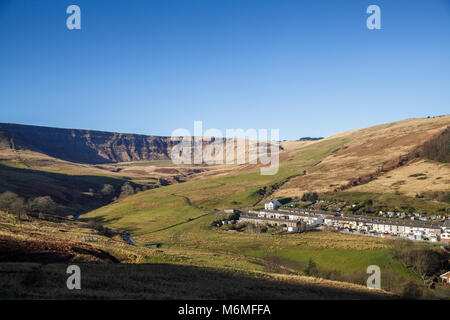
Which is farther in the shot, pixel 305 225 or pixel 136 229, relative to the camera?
pixel 136 229

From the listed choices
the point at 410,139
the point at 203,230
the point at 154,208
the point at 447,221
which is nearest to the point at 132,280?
the point at 203,230

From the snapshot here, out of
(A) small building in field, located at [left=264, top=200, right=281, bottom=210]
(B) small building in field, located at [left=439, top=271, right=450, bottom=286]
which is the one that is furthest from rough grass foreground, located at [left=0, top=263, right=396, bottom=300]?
(A) small building in field, located at [left=264, top=200, right=281, bottom=210]

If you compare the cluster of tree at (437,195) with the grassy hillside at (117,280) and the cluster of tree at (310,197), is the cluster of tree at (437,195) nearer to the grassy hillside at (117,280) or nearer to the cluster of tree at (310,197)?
the cluster of tree at (310,197)

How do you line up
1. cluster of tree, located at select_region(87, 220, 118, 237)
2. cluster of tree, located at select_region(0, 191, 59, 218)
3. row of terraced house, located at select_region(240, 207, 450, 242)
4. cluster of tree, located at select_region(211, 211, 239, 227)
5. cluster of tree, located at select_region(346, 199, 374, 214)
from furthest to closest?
cluster of tree, located at select_region(346, 199, 374, 214), cluster of tree, located at select_region(211, 211, 239, 227), row of terraced house, located at select_region(240, 207, 450, 242), cluster of tree, located at select_region(87, 220, 118, 237), cluster of tree, located at select_region(0, 191, 59, 218)

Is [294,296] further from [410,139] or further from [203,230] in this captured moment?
[410,139]

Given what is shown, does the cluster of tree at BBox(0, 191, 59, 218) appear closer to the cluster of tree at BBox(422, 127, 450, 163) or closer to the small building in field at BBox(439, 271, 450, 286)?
the small building in field at BBox(439, 271, 450, 286)

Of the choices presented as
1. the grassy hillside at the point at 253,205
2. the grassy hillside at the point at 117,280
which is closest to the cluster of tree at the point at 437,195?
the grassy hillside at the point at 253,205

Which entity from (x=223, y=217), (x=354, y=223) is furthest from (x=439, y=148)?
(x=223, y=217)
